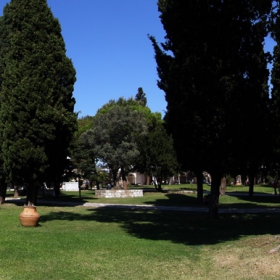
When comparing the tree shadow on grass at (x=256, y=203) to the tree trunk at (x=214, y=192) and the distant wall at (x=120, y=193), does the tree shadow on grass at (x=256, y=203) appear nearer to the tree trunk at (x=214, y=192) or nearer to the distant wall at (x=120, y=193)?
the tree trunk at (x=214, y=192)

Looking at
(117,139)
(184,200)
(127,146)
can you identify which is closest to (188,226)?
(184,200)

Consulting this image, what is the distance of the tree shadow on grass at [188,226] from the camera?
12.6 meters

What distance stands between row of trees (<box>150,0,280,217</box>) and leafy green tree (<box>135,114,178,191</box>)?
2252cm

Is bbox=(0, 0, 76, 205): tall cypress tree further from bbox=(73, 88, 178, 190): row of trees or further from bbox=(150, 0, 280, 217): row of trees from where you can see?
bbox=(73, 88, 178, 190): row of trees

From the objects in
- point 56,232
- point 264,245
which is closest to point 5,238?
point 56,232

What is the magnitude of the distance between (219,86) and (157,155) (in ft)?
78.8

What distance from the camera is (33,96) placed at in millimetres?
22328

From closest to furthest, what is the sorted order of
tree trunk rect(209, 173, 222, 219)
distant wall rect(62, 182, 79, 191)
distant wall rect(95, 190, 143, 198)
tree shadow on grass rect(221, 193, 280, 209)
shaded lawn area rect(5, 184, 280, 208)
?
tree trunk rect(209, 173, 222, 219), tree shadow on grass rect(221, 193, 280, 209), shaded lawn area rect(5, 184, 280, 208), distant wall rect(95, 190, 143, 198), distant wall rect(62, 182, 79, 191)

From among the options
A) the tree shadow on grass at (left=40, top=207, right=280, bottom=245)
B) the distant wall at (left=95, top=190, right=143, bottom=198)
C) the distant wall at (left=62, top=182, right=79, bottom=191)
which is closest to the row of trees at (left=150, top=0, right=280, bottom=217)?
the tree shadow on grass at (left=40, top=207, right=280, bottom=245)

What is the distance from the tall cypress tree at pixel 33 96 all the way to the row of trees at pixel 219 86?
845 cm

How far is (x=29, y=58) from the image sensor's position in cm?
2266

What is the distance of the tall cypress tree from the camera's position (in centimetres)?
2233

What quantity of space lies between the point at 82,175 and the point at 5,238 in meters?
24.4

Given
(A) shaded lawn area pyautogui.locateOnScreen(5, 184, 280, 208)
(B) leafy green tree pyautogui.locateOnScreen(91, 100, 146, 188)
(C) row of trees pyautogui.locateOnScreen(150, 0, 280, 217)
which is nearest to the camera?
(C) row of trees pyautogui.locateOnScreen(150, 0, 280, 217)
